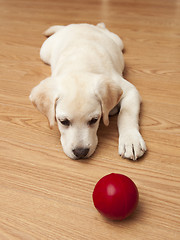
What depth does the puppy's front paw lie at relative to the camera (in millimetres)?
1988

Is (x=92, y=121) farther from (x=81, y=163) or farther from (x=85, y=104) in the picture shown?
(x=81, y=163)

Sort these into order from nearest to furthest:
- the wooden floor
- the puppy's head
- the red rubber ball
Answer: the red rubber ball < the wooden floor < the puppy's head

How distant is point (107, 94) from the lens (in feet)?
6.57

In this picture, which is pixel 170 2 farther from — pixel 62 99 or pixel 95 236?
pixel 95 236

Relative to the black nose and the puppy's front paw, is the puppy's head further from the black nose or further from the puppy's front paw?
the puppy's front paw

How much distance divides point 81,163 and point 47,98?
1.63 ft

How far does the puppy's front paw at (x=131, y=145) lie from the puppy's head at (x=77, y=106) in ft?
0.59

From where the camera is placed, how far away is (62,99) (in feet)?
6.32

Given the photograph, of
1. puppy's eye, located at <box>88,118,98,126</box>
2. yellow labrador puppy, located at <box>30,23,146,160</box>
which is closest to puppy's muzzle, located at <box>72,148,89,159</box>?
yellow labrador puppy, located at <box>30,23,146,160</box>

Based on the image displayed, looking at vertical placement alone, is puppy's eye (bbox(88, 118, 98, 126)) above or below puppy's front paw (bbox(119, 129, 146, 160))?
above

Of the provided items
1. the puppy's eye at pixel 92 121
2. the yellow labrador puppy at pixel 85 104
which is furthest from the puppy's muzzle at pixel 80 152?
the puppy's eye at pixel 92 121

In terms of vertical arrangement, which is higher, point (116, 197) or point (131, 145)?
point (116, 197)

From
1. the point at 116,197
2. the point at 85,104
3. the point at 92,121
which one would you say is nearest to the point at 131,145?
the point at 92,121

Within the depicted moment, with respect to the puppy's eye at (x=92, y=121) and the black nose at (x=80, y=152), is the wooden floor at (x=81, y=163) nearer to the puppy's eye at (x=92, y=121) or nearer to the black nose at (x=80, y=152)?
the black nose at (x=80, y=152)
